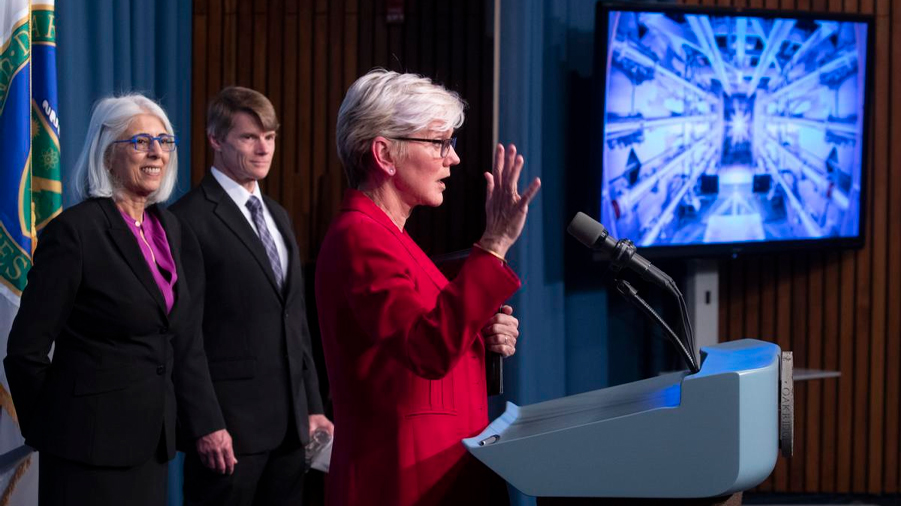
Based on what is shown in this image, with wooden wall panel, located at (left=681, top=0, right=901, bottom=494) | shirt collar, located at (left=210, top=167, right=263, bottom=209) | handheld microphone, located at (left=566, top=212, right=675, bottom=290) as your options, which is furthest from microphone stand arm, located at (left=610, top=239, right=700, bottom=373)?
wooden wall panel, located at (left=681, top=0, right=901, bottom=494)

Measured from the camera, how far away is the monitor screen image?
390cm

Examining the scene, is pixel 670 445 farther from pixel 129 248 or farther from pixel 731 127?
pixel 731 127

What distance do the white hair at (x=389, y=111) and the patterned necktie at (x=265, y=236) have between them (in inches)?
54.3

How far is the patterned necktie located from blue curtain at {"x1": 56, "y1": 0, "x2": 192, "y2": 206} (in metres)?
0.61

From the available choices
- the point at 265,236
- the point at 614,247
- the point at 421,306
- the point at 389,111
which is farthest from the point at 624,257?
the point at 265,236

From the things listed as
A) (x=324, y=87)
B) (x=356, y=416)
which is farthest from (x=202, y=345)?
(x=324, y=87)

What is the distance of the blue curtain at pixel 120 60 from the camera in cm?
312

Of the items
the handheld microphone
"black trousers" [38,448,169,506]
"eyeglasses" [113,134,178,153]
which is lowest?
"black trousers" [38,448,169,506]

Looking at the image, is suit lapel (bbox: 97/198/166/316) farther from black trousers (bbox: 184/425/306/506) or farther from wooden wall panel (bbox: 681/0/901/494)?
wooden wall panel (bbox: 681/0/901/494)

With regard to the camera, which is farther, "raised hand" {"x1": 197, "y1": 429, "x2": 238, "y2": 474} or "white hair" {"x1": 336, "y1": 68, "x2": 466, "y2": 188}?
"raised hand" {"x1": 197, "y1": 429, "x2": 238, "y2": 474}

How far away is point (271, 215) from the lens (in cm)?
317

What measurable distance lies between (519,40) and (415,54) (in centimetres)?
56

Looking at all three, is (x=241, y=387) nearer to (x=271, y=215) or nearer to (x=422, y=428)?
(x=271, y=215)

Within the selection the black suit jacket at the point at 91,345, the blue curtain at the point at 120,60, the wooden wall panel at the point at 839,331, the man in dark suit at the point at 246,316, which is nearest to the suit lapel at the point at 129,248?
the black suit jacket at the point at 91,345
